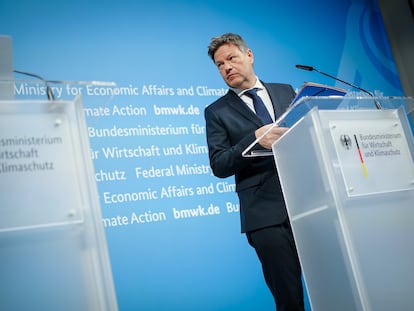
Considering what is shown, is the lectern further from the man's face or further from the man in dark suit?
the man's face

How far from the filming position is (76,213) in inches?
46.1

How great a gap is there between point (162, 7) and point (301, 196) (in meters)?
2.21

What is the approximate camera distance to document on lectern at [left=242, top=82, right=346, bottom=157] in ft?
4.87

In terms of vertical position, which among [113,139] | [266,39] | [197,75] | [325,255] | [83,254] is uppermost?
[266,39]

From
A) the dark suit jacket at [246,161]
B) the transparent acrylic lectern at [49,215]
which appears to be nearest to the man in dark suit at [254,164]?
the dark suit jacket at [246,161]

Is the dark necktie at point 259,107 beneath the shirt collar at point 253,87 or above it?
beneath

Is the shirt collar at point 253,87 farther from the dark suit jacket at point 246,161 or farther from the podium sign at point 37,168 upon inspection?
the podium sign at point 37,168

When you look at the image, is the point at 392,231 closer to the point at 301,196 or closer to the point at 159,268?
the point at 301,196

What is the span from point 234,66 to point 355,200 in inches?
38.3

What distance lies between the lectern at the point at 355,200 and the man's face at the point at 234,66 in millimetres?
630

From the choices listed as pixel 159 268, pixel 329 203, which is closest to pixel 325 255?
pixel 329 203

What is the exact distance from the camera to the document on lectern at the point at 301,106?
58.4 inches

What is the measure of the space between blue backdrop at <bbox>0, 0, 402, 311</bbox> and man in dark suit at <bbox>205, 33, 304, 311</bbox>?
33.7 inches

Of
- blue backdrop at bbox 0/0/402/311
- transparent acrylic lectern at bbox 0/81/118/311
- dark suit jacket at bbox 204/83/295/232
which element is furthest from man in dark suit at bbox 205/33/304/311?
blue backdrop at bbox 0/0/402/311
